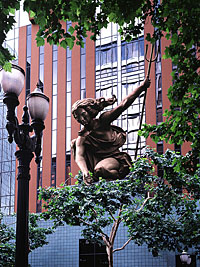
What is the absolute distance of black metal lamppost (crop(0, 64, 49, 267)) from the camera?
7.32m

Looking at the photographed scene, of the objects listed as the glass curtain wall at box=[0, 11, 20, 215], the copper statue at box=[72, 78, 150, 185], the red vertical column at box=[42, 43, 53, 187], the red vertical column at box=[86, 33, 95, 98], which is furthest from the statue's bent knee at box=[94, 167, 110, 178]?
the glass curtain wall at box=[0, 11, 20, 215]

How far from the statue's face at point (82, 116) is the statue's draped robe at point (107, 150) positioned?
1.81 meters

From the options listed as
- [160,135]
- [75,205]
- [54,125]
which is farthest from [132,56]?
[160,135]

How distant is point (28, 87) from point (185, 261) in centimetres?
1872

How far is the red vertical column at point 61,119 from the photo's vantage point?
29953 millimetres

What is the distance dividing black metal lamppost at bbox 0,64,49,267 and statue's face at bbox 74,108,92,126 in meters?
8.43

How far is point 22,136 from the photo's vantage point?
830 cm

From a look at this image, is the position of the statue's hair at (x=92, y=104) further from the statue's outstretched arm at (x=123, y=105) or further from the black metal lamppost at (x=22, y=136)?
the black metal lamppost at (x=22, y=136)

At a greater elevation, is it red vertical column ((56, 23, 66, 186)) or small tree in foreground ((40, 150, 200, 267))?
red vertical column ((56, 23, 66, 186))

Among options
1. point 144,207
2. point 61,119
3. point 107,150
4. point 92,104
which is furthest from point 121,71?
point 144,207

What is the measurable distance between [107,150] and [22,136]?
466 inches

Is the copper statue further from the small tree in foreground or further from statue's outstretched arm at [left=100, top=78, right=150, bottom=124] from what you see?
the small tree in foreground

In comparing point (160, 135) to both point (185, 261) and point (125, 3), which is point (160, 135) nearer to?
point (125, 3)

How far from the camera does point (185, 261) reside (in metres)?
19.9
